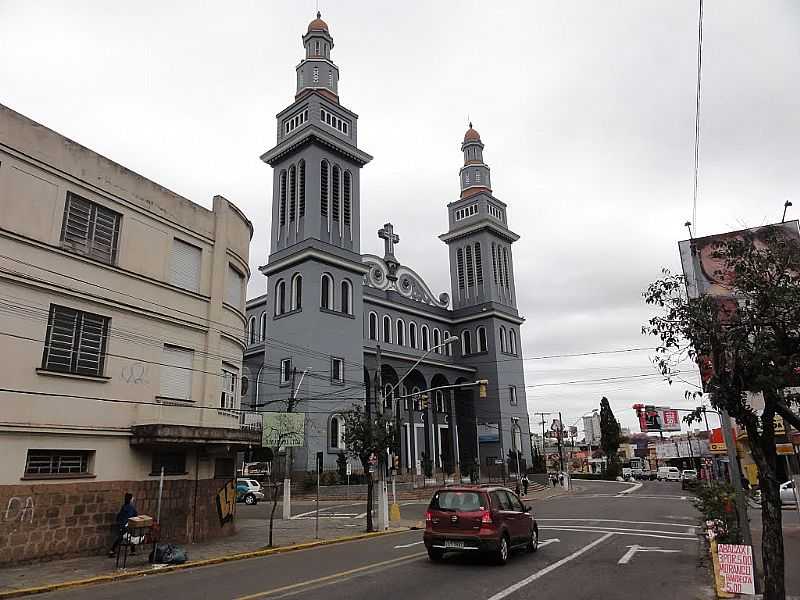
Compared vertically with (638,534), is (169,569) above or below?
above

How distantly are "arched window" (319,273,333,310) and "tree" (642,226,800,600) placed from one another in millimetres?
36496

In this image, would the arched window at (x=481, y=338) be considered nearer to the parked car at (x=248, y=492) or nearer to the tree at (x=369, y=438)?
the parked car at (x=248, y=492)

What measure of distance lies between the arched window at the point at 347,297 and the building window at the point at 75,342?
30.0m

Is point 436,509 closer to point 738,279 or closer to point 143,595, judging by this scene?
point 143,595

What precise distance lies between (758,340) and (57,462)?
14743 millimetres

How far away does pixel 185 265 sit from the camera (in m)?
18.4

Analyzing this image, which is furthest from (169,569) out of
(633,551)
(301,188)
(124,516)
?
(301,188)

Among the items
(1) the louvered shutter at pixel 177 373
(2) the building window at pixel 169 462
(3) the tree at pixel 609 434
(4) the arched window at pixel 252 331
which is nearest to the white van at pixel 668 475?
(3) the tree at pixel 609 434

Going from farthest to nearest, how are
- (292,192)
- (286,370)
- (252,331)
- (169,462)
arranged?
(252,331)
(292,192)
(286,370)
(169,462)

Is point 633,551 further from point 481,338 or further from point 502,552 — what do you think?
point 481,338

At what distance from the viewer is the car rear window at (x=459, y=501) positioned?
41.5 ft

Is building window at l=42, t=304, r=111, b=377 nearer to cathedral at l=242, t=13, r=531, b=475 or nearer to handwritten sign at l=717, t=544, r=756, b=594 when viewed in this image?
handwritten sign at l=717, t=544, r=756, b=594

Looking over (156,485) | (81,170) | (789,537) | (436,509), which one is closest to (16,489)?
(156,485)

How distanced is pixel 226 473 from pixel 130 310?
243 inches
